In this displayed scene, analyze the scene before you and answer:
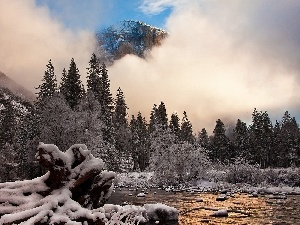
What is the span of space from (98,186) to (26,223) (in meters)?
2.59

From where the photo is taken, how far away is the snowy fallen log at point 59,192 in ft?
18.2

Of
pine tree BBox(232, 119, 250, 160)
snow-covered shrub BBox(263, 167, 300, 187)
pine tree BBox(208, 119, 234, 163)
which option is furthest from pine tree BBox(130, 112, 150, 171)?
snow-covered shrub BBox(263, 167, 300, 187)

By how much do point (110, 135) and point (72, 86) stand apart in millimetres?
10588

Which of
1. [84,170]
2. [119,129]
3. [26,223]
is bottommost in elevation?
[26,223]

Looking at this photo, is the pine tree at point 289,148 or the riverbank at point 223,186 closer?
the riverbank at point 223,186

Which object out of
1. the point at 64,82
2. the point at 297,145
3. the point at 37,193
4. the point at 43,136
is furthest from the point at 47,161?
the point at 297,145

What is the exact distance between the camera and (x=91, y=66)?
67250mm

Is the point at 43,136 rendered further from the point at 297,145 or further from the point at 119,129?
the point at 297,145

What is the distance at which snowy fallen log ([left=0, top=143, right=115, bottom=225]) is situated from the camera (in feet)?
18.2

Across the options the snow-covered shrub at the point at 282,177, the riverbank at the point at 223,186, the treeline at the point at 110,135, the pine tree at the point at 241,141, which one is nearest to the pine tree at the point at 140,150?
the treeline at the point at 110,135

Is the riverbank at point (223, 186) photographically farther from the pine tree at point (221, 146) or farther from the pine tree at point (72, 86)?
the pine tree at point (221, 146)

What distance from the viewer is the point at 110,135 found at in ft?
200

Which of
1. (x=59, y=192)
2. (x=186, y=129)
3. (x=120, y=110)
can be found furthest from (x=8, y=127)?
(x=59, y=192)

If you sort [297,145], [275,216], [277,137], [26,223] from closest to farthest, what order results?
1. [26,223]
2. [275,216]
3. [297,145]
4. [277,137]
